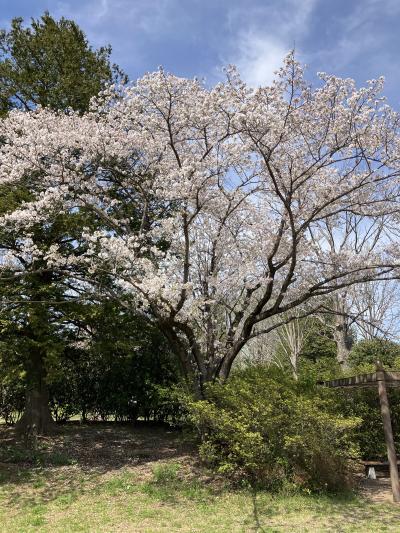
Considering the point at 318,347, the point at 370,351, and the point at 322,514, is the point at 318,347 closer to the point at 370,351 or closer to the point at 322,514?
the point at 370,351

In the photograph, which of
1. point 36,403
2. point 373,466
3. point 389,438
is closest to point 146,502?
point 389,438

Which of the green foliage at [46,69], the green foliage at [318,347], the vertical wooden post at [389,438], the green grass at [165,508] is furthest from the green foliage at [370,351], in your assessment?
the green foliage at [46,69]

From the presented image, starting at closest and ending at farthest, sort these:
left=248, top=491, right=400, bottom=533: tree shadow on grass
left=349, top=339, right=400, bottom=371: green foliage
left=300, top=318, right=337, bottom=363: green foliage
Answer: left=248, top=491, right=400, bottom=533: tree shadow on grass
left=349, top=339, right=400, bottom=371: green foliage
left=300, top=318, right=337, bottom=363: green foliage

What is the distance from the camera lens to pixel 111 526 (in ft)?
16.5

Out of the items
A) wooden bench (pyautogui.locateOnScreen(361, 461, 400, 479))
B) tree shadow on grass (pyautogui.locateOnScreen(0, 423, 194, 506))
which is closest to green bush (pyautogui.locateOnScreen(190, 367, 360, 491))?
wooden bench (pyautogui.locateOnScreen(361, 461, 400, 479))

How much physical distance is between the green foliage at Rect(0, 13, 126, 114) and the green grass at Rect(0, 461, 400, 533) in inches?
342

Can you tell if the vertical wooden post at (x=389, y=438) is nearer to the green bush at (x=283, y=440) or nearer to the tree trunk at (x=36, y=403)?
the green bush at (x=283, y=440)

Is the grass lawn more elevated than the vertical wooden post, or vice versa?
the vertical wooden post

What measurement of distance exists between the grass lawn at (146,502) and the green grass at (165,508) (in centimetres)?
1

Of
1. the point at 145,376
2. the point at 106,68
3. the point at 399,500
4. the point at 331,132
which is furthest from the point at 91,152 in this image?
the point at 399,500

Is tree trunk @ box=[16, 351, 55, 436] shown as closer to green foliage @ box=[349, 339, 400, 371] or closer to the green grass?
the green grass

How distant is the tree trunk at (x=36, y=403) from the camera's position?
968 cm

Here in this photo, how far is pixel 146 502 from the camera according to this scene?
5.88 meters

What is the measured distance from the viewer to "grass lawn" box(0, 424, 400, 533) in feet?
16.5
